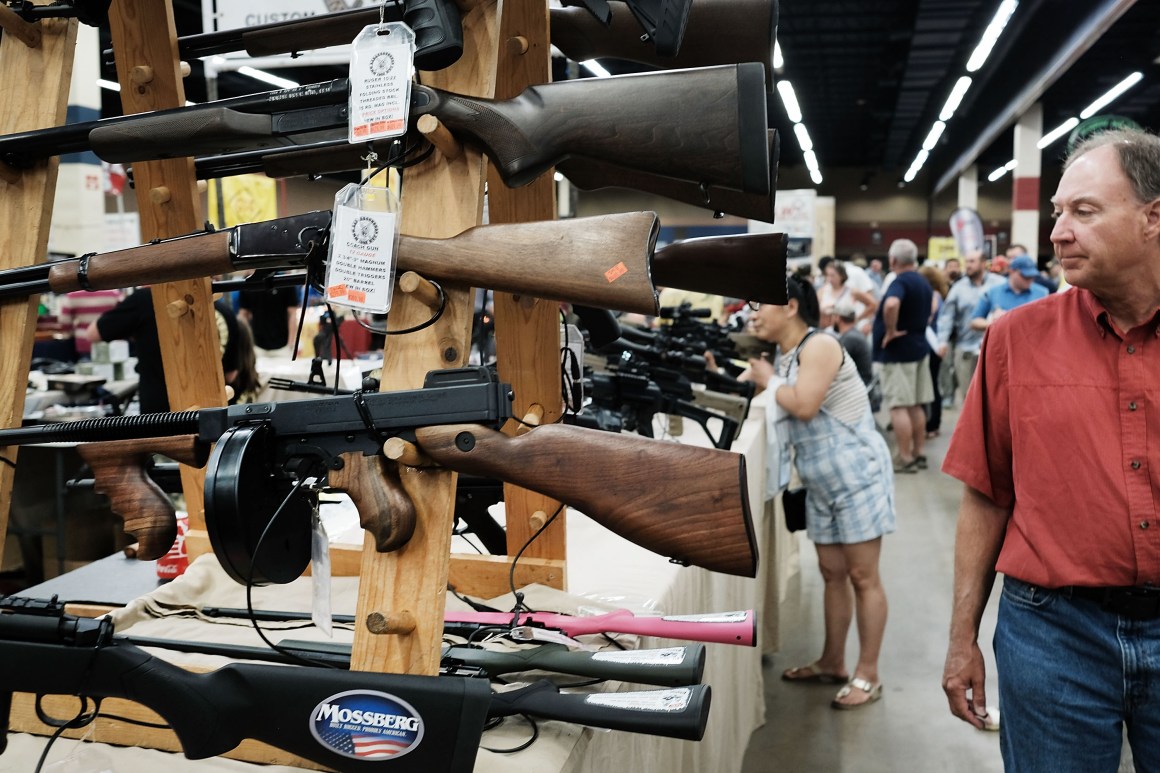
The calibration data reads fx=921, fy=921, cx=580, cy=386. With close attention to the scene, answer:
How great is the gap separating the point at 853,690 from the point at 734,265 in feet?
7.76

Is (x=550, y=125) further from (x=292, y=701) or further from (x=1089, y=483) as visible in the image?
(x=1089, y=483)

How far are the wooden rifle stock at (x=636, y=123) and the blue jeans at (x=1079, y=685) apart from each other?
936mm

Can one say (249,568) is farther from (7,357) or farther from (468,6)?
(468,6)

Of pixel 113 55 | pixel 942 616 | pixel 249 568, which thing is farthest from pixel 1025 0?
pixel 249 568

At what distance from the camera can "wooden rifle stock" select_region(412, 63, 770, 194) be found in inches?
37.8

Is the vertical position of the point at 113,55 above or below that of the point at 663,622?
above

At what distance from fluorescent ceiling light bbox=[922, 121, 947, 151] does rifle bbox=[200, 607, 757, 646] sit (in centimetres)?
1598

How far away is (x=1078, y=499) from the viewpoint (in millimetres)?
1450

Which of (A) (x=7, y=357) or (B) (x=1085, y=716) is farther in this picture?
(B) (x=1085, y=716)

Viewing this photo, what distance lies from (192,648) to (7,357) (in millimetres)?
467

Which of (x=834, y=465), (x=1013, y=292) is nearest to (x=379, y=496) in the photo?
(x=834, y=465)

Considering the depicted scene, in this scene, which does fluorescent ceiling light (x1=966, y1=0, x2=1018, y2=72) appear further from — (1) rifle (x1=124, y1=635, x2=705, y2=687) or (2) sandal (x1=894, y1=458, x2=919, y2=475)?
(1) rifle (x1=124, y1=635, x2=705, y2=687)

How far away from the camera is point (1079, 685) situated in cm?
144

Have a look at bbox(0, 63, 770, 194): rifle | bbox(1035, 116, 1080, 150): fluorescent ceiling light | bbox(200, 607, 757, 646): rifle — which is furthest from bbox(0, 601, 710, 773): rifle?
bbox(1035, 116, 1080, 150): fluorescent ceiling light
